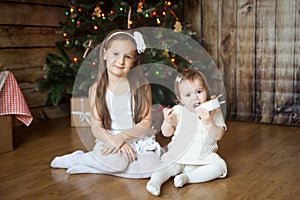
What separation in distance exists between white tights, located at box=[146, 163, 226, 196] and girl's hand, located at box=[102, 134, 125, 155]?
18 centimetres

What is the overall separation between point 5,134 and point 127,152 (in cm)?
74

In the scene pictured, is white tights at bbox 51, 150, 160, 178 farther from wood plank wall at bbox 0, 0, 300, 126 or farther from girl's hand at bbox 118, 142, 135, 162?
wood plank wall at bbox 0, 0, 300, 126

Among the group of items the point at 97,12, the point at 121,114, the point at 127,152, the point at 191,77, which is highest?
the point at 97,12

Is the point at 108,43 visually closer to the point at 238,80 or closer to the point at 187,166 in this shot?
the point at 187,166

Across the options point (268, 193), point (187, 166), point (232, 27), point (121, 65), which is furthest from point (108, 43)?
point (232, 27)

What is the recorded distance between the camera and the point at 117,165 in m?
1.50

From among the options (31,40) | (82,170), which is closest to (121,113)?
(82,170)

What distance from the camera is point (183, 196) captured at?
4.32 ft

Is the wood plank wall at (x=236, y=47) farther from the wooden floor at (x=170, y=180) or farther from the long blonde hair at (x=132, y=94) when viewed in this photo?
the long blonde hair at (x=132, y=94)

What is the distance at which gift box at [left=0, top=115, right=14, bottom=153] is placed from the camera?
1893 mm

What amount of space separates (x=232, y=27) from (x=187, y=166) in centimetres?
149

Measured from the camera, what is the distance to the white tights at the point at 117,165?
1.50 m

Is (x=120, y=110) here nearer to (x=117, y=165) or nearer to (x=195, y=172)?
(x=117, y=165)

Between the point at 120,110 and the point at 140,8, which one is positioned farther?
the point at 140,8
